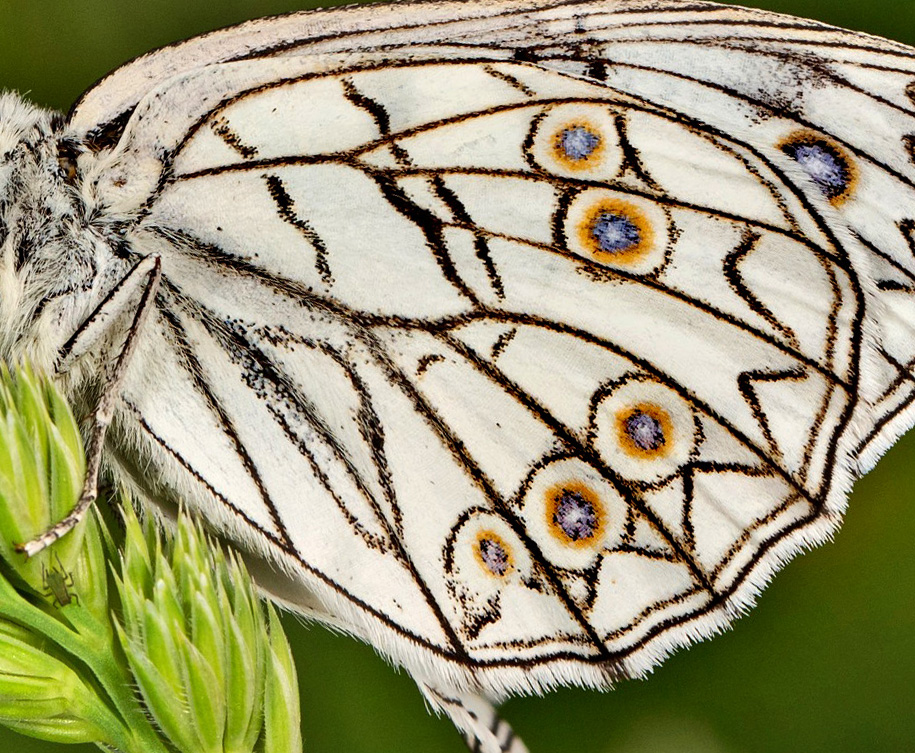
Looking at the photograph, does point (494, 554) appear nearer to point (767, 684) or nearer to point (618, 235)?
point (618, 235)

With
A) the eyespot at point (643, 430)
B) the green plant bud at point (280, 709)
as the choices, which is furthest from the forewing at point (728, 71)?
the green plant bud at point (280, 709)

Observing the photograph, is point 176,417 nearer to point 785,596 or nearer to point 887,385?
point 887,385

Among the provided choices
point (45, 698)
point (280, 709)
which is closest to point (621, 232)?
point (280, 709)

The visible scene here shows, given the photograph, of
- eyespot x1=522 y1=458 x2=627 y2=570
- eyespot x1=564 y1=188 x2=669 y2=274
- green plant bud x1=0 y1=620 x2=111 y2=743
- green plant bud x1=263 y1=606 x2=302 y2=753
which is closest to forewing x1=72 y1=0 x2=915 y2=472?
eyespot x1=564 y1=188 x2=669 y2=274

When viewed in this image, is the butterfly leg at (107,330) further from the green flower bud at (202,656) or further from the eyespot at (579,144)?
the eyespot at (579,144)

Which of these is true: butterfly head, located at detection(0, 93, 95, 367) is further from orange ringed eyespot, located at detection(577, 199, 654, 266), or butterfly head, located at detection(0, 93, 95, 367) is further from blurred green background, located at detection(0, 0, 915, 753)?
blurred green background, located at detection(0, 0, 915, 753)

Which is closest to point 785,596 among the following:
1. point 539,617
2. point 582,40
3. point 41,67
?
point 539,617
